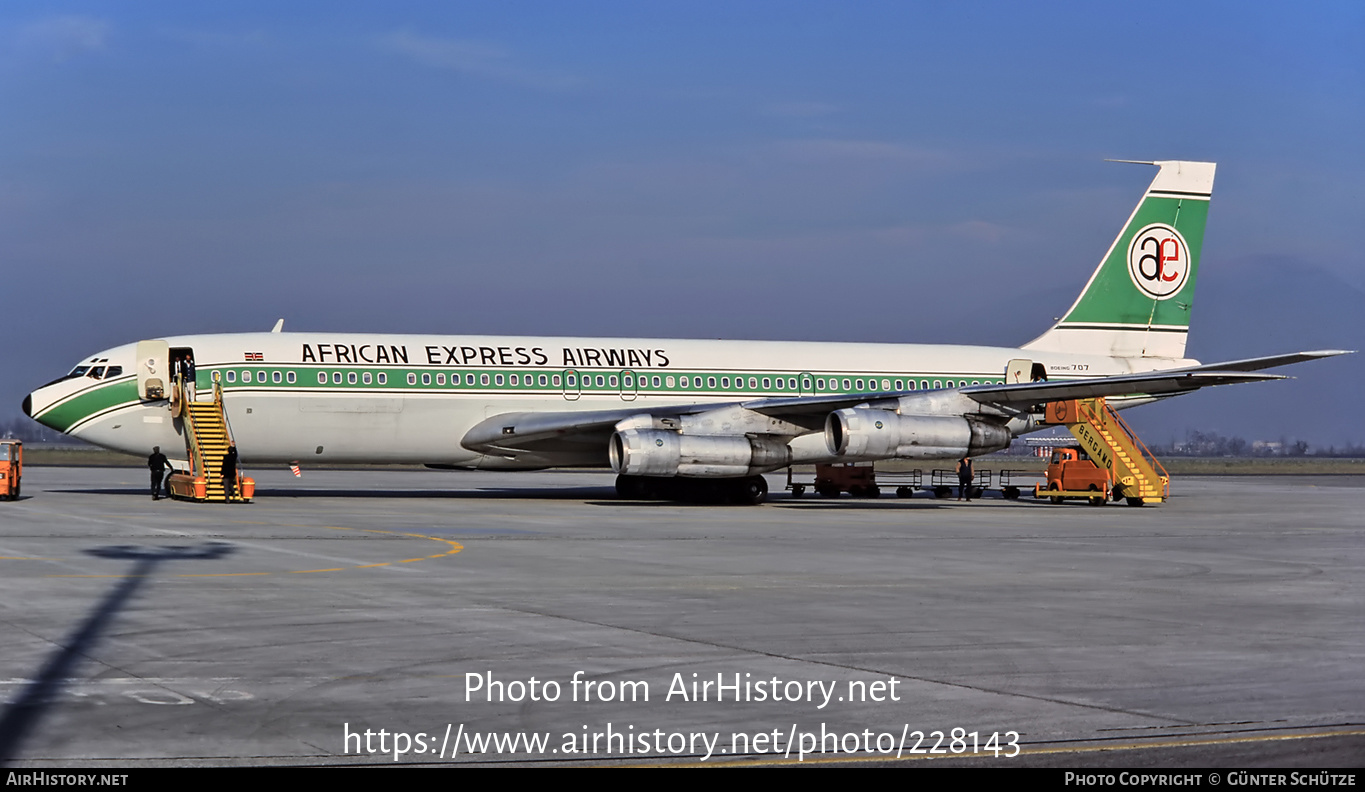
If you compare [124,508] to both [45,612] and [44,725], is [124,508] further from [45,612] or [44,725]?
[44,725]

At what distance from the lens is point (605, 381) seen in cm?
3769

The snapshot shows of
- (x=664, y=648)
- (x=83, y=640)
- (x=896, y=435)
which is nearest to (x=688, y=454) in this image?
(x=896, y=435)

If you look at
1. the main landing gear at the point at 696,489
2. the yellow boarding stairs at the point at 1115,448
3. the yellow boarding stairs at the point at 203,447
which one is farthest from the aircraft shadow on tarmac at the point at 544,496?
the yellow boarding stairs at the point at 1115,448

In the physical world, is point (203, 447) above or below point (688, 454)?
below

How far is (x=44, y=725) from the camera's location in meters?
8.46

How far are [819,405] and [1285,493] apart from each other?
23.5 m

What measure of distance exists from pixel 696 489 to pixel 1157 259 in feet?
55.3

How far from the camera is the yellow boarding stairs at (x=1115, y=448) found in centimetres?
3972

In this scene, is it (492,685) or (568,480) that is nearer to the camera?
(492,685)

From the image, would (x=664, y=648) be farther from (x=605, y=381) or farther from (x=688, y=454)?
(x=605, y=381)

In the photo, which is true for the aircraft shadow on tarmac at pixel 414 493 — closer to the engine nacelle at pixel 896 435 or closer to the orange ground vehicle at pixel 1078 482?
the engine nacelle at pixel 896 435

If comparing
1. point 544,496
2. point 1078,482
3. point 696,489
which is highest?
point 1078,482

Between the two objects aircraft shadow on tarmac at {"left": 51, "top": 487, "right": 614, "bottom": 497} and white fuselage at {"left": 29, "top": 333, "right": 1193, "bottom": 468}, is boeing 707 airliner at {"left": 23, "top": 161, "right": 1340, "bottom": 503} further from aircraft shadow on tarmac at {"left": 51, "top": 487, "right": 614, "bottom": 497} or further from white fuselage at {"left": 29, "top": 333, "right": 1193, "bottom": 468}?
aircraft shadow on tarmac at {"left": 51, "top": 487, "right": 614, "bottom": 497}
